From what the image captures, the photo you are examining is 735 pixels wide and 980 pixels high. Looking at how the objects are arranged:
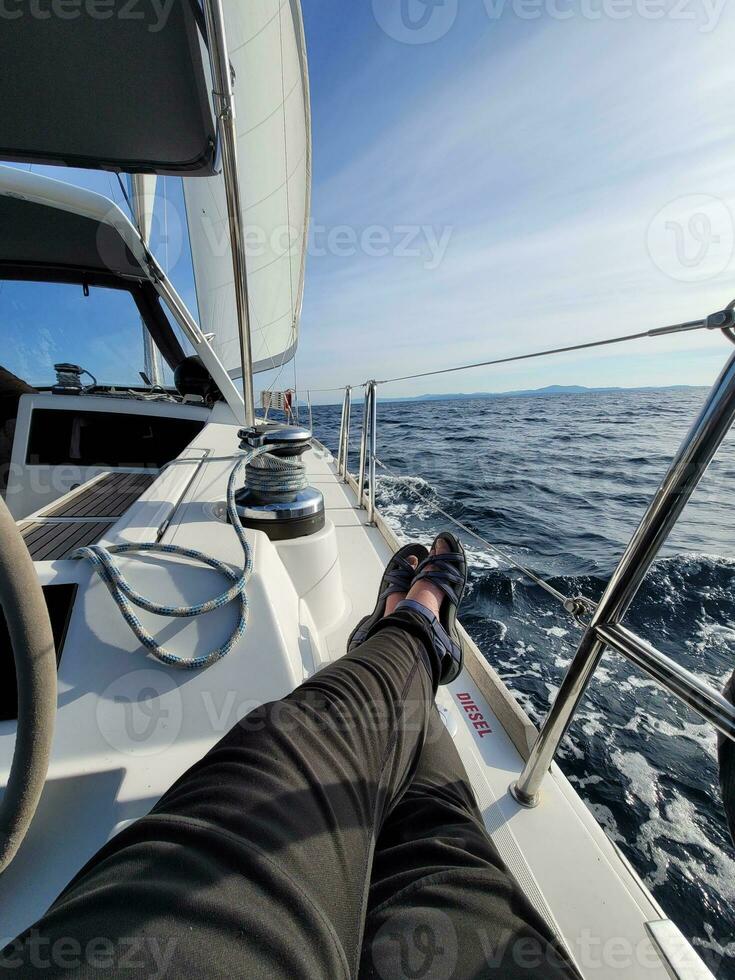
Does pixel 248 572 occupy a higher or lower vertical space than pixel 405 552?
higher

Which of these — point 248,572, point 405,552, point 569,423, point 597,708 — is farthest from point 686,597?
point 569,423

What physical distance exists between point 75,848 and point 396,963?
407mm

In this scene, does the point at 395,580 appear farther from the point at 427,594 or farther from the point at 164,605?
the point at 164,605

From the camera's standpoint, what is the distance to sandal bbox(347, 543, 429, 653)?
1.23m

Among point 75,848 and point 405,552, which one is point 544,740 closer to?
point 75,848

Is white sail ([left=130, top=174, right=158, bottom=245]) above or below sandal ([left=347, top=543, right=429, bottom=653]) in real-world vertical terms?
above

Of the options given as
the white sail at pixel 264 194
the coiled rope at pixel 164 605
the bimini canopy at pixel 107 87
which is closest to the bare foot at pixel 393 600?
the coiled rope at pixel 164 605

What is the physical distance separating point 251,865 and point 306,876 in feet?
0.22

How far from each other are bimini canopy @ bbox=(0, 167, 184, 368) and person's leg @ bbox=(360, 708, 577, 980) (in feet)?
10.1

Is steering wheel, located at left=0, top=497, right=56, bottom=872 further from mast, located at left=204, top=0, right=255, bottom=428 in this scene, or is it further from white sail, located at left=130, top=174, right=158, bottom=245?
white sail, located at left=130, top=174, right=158, bottom=245

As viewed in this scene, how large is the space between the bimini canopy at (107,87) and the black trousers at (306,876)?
5.32 ft

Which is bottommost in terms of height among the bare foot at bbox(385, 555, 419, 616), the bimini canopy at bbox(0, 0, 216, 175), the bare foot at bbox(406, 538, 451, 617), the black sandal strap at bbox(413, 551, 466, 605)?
the bare foot at bbox(385, 555, 419, 616)

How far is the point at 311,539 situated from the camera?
1.23m

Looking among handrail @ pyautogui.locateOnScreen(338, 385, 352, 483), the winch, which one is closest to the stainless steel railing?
the winch
